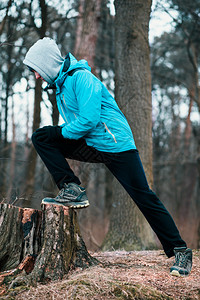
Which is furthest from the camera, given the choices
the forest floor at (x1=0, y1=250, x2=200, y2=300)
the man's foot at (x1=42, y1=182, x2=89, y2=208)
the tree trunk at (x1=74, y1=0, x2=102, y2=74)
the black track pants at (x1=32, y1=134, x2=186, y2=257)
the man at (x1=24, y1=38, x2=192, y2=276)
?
the tree trunk at (x1=74, y1=0, x2=102, y2=74)

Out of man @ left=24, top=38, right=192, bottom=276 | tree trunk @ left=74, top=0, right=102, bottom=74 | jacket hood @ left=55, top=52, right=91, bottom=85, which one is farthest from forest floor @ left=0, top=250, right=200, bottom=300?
tree trunk @ left=74, top=0, right=102, bottom=74

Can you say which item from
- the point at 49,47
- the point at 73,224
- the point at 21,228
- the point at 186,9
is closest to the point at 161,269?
the point at 73,224

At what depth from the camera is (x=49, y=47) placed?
141 inches

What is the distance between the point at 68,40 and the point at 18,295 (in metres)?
13.4

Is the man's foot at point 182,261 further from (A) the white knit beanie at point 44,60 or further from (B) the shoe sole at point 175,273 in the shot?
(A) the white knit beanie at point 44,60

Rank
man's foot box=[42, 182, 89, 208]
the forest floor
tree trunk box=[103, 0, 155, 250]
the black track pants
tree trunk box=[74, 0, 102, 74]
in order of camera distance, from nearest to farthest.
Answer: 1. the forest floor
2. the black track pants
3. man's foot box=[42, 182, 89, 208]
4. tree trunk box=[103, 0, 155, 250]
5. tree trunk box=[74, 0, 102, 74]

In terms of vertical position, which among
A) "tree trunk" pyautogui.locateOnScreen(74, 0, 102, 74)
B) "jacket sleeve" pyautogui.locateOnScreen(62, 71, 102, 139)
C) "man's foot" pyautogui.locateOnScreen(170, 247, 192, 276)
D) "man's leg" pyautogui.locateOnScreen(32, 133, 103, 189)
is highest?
"tree trunk" pyautogui.locateOnScreen(74, 0, 102, 74)

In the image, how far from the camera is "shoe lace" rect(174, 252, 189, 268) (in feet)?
11.4

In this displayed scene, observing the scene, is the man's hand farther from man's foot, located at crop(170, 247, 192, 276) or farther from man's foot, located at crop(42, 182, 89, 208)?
man's foot, located at crop(170, 247, 192, 276)

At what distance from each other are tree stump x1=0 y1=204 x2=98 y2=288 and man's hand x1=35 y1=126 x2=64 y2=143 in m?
0.67

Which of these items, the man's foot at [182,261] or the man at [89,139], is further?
the man's foot at [182,261]

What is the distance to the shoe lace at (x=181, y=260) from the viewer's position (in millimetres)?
3475

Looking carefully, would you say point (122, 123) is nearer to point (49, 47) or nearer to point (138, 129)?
point (49, 47)

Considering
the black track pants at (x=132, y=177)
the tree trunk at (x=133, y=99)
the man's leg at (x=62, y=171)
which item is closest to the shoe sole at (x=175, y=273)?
the black track pants at (x=132, y=177)
